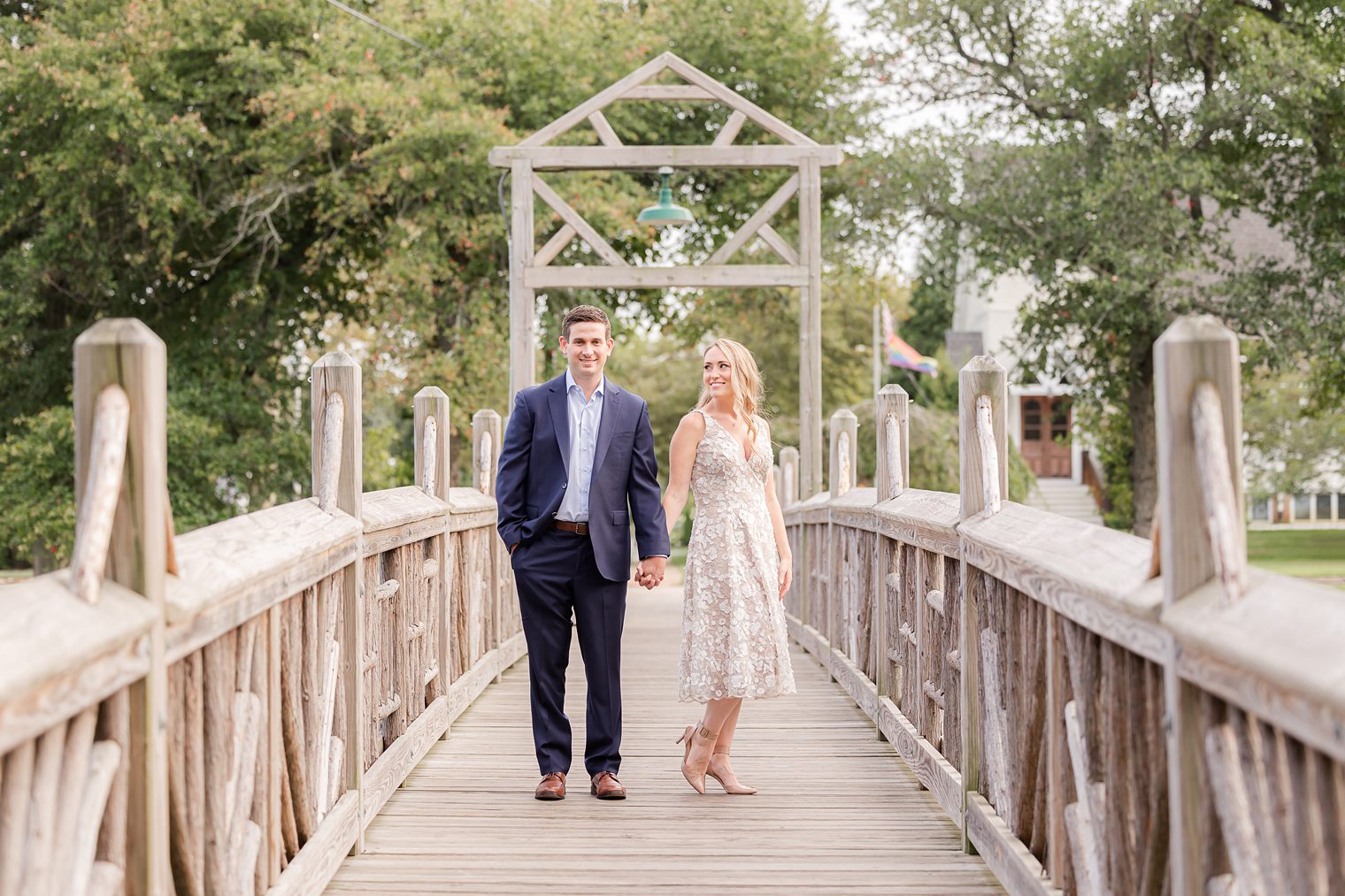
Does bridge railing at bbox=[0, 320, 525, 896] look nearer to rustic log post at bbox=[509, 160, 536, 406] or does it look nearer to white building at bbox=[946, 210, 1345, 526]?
rustic log post at bbox=[509, 160, 536, 406]

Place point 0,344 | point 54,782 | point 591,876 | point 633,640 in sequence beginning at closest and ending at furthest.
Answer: point 54,782, point 591,876, point 633,640, point 0,344

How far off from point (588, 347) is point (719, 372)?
1.59ft

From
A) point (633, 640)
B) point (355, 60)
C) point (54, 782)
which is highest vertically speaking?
point (355, 60)

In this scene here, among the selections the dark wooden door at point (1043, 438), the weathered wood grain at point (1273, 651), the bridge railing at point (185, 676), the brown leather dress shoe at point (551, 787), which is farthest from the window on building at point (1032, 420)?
the weathered wood grain at point (1273, 651)

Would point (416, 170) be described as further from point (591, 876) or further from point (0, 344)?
point (591, 876)

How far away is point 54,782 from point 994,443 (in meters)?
2.89

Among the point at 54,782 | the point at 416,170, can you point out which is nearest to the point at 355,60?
the point at 416,170

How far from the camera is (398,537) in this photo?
17.7 ft

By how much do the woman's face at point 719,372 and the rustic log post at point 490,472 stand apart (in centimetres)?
316

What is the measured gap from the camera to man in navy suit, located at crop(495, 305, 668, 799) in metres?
5.04

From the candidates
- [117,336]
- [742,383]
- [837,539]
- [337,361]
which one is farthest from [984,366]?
[837,539]

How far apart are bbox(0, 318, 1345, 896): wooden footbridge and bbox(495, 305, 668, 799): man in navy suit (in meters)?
0.39

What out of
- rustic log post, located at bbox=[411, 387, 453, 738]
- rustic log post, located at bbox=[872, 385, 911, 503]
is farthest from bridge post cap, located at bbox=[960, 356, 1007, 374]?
rustic log post, located at bbox=[411, 387, 453, 738]

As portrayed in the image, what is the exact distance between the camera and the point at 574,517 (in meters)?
5.07
